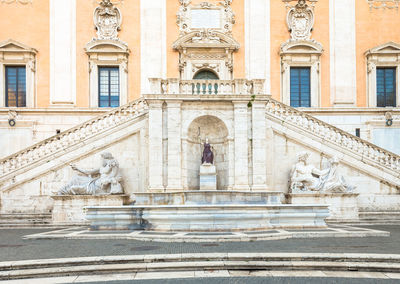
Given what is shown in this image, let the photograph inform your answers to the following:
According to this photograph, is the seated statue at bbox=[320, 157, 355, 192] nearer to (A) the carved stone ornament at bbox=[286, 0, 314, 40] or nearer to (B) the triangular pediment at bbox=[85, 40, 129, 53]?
(A) the carved stone ornament at bbox=[286, 0, 314, 40]

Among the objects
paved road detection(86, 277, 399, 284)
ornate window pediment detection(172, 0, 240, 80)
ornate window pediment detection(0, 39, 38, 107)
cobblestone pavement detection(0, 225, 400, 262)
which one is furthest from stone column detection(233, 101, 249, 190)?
ornate window pediment detection(0, 39, 38, 107)

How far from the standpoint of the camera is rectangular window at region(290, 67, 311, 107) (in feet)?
81.0

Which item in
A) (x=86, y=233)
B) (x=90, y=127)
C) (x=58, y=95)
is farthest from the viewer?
(x=58, y=95)

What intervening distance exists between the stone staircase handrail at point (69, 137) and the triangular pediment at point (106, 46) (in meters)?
6.60

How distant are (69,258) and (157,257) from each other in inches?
74.0

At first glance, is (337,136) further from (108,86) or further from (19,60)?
(19,60)

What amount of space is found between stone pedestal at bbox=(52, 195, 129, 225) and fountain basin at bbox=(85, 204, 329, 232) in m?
3.01

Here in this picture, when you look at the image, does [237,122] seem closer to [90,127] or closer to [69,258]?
[90,127]

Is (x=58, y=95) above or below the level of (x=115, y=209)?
above

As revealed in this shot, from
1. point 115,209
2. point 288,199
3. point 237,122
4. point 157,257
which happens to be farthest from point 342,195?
point 157,257

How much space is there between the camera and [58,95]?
2389 cm

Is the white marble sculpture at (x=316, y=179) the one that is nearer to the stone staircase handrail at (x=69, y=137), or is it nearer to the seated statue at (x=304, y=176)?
the seated statue at (x=304, y=176)

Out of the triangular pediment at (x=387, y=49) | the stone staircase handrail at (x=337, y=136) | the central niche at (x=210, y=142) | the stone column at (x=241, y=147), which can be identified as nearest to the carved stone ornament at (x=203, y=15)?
the stone staircase handrail at (x=337, y=136)

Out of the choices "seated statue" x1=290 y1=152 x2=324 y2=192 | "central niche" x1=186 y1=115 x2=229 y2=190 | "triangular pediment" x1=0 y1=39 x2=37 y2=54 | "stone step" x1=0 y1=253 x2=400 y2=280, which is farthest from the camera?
"triangular pediment" x1=0 y1=39 x2=37 y2=54
